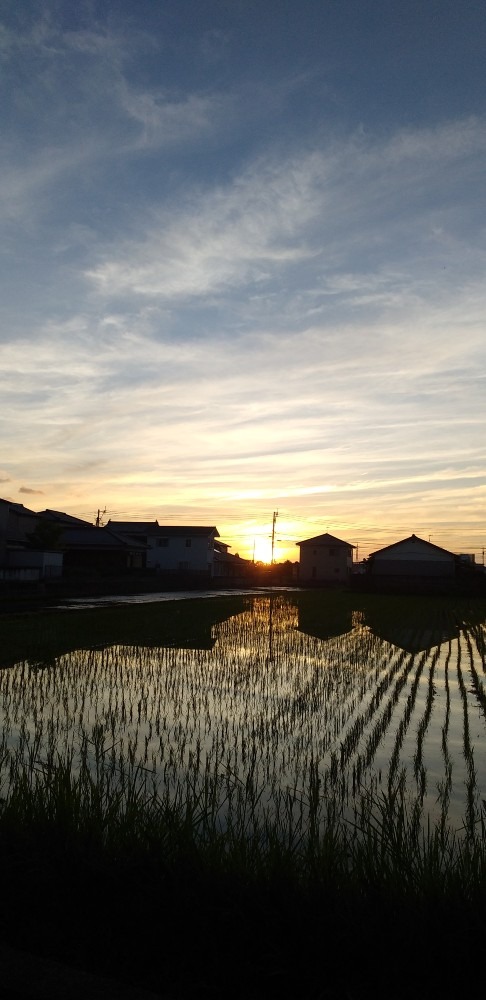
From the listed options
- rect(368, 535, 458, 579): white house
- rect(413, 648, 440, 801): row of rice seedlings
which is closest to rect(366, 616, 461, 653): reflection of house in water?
rect(413, 648, 440, 801): row of rice seedlings

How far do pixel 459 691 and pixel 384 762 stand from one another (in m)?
4.76

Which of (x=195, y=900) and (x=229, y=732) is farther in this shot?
(x=229, y=732)

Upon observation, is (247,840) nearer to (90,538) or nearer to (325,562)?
(90,538)

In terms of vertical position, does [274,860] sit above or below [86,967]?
above

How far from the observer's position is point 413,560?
52.6m

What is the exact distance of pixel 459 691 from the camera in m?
10.9

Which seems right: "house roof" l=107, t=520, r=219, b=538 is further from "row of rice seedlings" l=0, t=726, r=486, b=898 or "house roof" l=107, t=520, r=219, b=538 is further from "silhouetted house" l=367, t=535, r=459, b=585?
"row of rice seedlings" l=0, t=726, r=486, b=898

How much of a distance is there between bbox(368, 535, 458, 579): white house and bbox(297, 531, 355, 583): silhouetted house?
18.4 m

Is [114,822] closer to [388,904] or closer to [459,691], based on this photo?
[388,904]

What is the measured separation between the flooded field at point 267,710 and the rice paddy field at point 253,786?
38mm

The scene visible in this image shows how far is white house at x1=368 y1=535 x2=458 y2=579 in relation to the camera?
5172 cm

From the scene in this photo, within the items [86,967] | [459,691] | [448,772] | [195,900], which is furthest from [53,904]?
[459,691]

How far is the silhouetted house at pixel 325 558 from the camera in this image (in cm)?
7281

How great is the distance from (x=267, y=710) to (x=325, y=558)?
64891mm
